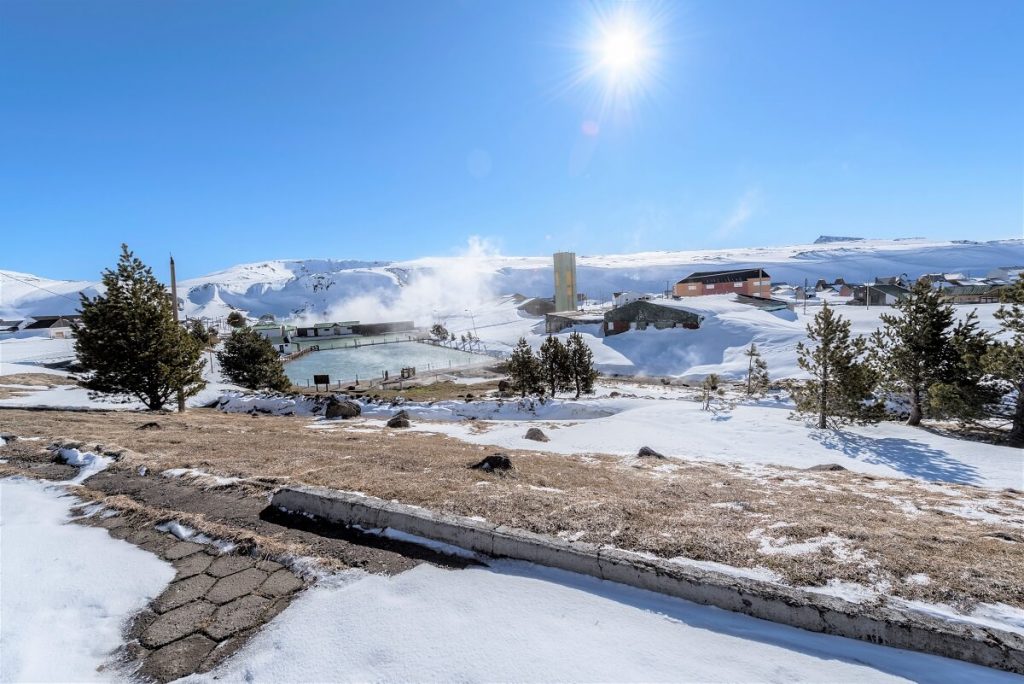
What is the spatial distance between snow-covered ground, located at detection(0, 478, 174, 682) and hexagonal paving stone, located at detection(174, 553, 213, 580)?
69mm

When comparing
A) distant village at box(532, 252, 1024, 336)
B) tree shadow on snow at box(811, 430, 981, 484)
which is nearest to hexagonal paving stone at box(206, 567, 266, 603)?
tree shadow on snow at box(811, 430, 981, 484)

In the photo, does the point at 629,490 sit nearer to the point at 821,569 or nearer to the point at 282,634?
the point at 821,569

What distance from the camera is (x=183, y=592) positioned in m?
3.56

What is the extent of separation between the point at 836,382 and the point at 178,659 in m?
19.9

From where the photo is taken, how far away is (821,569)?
Result: 3713 millimetres

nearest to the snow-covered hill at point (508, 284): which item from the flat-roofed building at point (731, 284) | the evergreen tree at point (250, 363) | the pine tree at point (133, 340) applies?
the flat-roofed building at point (731, 284)

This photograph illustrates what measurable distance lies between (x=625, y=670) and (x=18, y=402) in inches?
884

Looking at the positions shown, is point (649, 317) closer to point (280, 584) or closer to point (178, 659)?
point (280, 584)

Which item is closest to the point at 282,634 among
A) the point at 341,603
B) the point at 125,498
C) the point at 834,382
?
the point at 341,603

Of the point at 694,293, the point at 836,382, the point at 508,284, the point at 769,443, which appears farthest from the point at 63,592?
the point at 508,284

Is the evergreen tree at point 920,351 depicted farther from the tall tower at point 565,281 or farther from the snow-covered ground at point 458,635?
the tall tower at point 565,281

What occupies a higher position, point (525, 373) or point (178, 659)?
point (178, 659)

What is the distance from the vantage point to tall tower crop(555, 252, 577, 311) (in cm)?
8962

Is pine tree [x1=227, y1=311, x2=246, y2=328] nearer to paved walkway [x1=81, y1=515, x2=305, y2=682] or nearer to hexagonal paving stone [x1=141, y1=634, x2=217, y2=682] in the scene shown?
paved walkway [x1=81, y1=515, x2=305, y2=682]
